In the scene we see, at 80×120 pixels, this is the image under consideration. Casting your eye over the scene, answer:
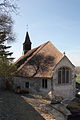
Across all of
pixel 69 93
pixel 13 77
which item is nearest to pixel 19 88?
pixel 13 77

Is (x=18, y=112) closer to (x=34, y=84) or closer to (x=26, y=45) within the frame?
(x=34, y=84)

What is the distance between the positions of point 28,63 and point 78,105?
10.2 metres

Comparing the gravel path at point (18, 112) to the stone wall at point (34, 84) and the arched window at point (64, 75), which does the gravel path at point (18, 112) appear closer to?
the stone wall at point (34, 84)

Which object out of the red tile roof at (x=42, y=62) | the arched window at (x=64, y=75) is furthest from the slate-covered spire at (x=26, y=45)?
the arched window at (x=64, y=75)

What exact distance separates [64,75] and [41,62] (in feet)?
13.5

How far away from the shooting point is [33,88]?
2714 cm

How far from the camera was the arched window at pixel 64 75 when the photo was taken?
26.5 metres

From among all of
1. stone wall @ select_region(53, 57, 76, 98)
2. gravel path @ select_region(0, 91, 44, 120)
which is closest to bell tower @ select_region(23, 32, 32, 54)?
stone wall @ select_region(53, 57, 76, 98)

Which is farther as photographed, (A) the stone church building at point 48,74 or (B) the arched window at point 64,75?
(B) the arched window at point 64,75

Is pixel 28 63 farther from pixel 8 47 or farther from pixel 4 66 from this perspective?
pixel 8 47

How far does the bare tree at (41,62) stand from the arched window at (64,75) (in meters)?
1.86

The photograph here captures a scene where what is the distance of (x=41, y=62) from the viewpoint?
92.9 feet

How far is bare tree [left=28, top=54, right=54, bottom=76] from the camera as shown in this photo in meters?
27.0

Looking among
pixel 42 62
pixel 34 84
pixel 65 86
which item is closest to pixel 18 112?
pixel 34 84
